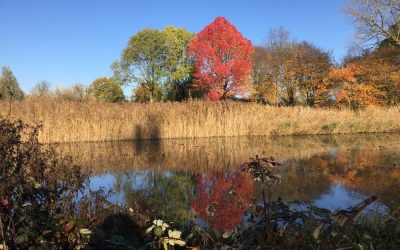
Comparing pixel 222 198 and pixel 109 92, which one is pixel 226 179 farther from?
pixel 109 92

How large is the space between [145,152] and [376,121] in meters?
14.5

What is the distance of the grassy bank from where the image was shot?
16.6m

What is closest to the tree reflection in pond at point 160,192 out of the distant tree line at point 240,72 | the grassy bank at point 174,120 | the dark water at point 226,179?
the dark water at point 226,179

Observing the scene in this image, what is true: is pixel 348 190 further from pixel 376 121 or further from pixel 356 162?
pixel 376 121

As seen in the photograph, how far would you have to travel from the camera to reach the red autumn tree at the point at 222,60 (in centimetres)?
3145

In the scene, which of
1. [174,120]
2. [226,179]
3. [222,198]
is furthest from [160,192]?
[174,120]

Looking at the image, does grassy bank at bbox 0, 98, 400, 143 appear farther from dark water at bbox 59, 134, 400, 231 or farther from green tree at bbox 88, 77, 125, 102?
green tree at bbox 88, 77, 125, 102

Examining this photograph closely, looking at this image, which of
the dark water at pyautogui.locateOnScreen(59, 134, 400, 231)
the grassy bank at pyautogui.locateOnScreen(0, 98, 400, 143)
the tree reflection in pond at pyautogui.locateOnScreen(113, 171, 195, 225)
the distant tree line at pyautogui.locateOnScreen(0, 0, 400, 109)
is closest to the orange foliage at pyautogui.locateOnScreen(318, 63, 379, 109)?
the distant tree line at pyautogui.locateOnScreen(0, 0, 400, 109)

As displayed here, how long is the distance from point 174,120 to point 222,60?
15503 mm

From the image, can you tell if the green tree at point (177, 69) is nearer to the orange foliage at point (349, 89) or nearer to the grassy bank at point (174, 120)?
the orange foliage at point (349, 89)

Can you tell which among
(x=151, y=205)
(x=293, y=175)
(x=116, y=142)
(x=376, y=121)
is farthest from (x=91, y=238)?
(x=376, y=121)

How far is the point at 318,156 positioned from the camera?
448 inches

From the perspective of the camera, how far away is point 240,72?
3131 centimetres

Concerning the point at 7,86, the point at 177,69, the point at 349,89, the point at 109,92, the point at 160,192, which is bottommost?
the point at 160,192
